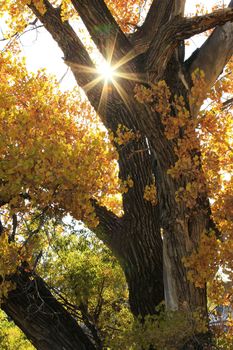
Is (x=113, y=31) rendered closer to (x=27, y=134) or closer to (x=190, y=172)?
(x=27, y=134)

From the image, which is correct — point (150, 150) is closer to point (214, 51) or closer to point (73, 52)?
point (214, 51)

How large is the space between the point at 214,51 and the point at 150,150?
1.86m

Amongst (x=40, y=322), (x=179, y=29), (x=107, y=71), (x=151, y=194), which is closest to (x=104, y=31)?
(x=107, y=71)

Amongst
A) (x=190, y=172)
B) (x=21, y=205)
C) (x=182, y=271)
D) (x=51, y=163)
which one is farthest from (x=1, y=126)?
(x=182, y=271)

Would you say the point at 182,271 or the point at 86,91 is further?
the point at 86,91

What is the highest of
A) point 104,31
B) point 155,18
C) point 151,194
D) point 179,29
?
point 155,18

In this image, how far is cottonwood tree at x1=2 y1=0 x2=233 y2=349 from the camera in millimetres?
6910

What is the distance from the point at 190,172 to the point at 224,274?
59.2 inches

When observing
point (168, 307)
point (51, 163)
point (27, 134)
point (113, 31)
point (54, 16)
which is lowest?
point (168, 307)

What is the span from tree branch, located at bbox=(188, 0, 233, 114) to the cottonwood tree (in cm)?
2

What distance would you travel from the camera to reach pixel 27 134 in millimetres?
7215

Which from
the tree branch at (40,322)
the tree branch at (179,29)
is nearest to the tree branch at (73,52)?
the tree branch at (179,29)

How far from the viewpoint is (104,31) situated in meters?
7.76

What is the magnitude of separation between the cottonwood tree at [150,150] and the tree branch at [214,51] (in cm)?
2
